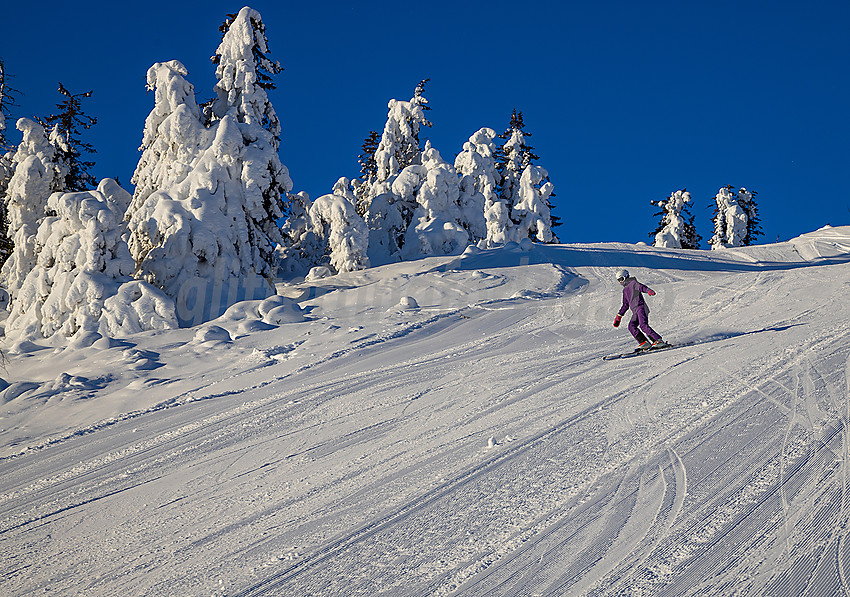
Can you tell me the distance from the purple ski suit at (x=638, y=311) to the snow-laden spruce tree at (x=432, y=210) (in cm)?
1881

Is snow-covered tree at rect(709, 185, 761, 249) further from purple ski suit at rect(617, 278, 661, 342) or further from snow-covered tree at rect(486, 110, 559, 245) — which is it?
purple ski suit at rect(617, 278, 661, 342)

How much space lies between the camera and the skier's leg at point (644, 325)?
10438 mm

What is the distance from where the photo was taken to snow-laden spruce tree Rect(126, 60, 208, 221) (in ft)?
70.5

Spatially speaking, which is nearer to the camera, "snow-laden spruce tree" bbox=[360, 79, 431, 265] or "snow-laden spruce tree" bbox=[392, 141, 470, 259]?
"snow-laden spruce tree" bbox=[392, 141, 470, 259]

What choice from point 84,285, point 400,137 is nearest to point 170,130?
point 84,285

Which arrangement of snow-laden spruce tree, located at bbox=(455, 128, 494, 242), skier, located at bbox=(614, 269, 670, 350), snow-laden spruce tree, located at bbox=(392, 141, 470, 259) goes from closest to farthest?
skier, located at bbox=(614, 269, 670, 350)
snow-laden spruce tree, located at bbox=(392, 141, 470, 259)
snow-laden spruce tree, located at bbox=(455, 128, 494, 242)

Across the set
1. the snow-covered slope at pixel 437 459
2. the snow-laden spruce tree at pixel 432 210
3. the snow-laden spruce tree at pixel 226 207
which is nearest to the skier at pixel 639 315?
the snow-covered slope at pixel 437 459

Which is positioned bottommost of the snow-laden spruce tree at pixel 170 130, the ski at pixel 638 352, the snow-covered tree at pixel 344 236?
the ski at pixel 638 352

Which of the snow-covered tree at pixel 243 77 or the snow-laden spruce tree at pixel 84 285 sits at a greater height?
the snow-covered tree at pixel 243 77

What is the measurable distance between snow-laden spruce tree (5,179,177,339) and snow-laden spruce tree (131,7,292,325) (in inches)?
72.4

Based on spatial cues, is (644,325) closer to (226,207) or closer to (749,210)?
(226,207)

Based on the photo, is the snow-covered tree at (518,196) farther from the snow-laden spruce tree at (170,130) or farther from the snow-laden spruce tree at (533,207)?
the snow-laden spruce tree at (170,130)

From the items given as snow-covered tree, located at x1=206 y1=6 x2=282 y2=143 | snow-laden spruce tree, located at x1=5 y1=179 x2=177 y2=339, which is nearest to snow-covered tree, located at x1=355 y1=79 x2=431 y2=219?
snow-covered tree, located at x1=206 y1=6 x2=282 y2=143

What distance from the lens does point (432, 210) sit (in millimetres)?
30516
